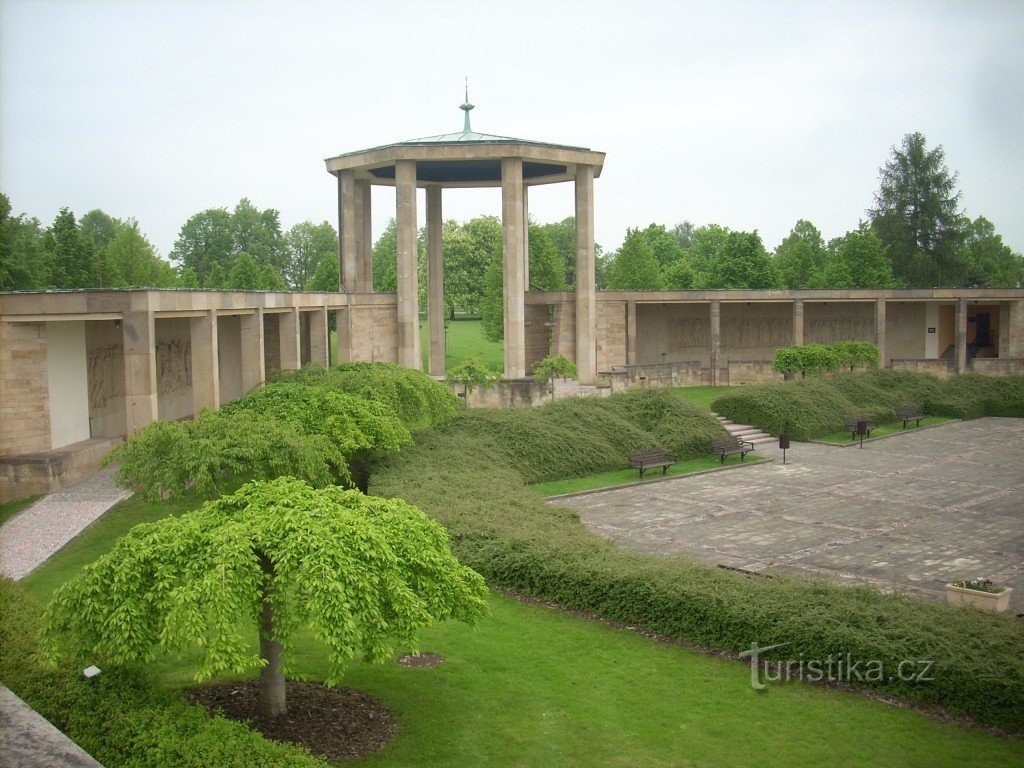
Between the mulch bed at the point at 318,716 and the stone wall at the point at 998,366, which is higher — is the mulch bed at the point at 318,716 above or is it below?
below

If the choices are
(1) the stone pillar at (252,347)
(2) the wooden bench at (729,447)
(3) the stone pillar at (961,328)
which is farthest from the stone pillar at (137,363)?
(3) the stone pillar at (961,328)

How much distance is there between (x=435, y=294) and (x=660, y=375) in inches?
408

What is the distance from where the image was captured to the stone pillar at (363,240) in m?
40.4

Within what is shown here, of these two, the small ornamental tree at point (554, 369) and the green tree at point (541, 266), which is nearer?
the small ornamental tree at point (554, 369)

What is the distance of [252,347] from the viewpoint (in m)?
28.5

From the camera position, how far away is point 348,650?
10.2m

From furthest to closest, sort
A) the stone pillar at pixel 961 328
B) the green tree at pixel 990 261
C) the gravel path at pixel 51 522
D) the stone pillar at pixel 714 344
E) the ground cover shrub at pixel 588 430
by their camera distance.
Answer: the green tree at pixel 990 261, the stone pillar at pixel 961 328, the stone pillar at pixel 714 344, the ground cover shrub at pixel 588 430, the gravel path at pixel 51 522

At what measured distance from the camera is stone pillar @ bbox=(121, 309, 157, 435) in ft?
72.3

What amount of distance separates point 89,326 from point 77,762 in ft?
68.2

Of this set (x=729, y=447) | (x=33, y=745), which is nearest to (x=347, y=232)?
(x=729, y=447)

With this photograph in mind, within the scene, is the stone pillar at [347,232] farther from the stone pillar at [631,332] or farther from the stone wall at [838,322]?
the stone wall at [838,322]

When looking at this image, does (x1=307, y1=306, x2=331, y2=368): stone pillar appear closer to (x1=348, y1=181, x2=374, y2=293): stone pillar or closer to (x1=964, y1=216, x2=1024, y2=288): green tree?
(x1=348, y1=181, x2=374, y2=293): stone pillar

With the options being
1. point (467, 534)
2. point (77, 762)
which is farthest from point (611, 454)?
point (77, 762)

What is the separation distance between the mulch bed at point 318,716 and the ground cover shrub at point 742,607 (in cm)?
475
